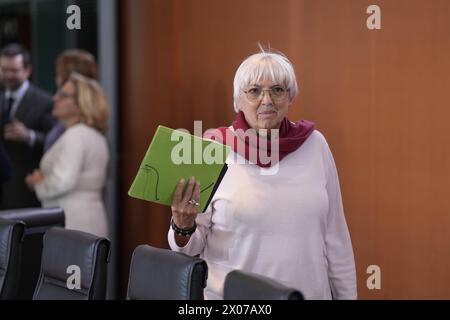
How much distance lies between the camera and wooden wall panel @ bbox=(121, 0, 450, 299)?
3.63m

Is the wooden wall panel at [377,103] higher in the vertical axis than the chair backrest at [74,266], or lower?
higher

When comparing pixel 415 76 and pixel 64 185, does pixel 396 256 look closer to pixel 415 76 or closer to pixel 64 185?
pixel 415 76

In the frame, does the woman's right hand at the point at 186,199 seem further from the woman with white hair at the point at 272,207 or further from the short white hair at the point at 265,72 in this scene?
the short white hair at the point at 265,72

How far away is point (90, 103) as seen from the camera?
16.2 feet

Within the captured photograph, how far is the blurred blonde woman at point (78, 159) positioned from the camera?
191 inches

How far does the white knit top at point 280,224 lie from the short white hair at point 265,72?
226 millimetres

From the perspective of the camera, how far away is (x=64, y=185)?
4.85m

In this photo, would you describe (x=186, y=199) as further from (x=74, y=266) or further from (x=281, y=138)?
(x=74, y=266)

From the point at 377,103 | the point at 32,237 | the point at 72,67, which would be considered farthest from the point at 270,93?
the point at 72,67

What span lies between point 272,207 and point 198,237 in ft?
0.89

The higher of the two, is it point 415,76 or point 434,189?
point 415,76

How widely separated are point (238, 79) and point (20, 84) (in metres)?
3.11

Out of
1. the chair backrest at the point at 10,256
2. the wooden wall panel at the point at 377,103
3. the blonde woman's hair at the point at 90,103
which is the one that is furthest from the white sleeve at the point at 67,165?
the chair backrest at the point at 10,256

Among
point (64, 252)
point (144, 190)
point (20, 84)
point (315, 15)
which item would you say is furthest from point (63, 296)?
point (20, 84)
